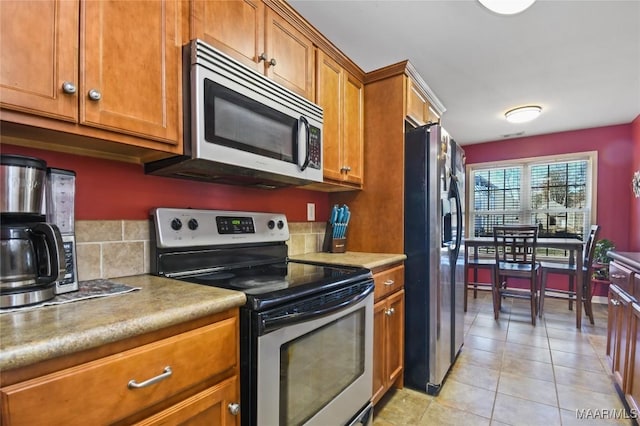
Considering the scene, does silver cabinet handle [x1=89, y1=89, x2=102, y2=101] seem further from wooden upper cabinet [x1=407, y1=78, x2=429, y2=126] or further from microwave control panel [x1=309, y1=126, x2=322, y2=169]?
wooden upper cabinet [x1=407, y1=78, x2=429, y2=126]

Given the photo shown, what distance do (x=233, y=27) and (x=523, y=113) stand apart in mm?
3379

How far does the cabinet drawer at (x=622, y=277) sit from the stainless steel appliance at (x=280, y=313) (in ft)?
4.67

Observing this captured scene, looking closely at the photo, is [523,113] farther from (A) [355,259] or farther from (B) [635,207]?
(A) [355,259]

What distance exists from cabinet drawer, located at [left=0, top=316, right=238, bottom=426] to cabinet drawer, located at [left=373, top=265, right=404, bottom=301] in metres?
1.00

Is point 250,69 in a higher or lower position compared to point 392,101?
lower

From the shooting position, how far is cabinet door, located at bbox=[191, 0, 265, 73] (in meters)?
1.21

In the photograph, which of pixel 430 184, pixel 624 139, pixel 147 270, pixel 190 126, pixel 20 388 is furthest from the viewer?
pixel 624 139

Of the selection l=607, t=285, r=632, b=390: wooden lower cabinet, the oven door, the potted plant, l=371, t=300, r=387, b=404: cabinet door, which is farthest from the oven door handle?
the potted plant

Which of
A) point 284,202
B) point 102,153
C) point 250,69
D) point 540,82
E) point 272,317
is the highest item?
point 540,82

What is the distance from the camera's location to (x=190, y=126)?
117 cm

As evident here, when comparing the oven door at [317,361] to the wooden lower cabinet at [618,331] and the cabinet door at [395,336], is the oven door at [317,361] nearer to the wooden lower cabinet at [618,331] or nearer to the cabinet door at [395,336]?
the cabinet door at [395,336]

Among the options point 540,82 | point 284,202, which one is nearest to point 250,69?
point 284,202

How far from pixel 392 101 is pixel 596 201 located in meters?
3.84

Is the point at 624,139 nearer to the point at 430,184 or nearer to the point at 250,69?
the point at 430,184
